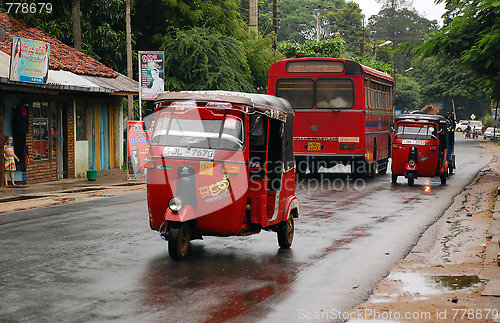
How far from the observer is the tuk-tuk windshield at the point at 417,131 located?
955 inches

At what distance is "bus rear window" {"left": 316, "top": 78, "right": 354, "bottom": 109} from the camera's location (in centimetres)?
2497

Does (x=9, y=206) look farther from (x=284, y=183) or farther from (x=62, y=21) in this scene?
(x=62, y=21)

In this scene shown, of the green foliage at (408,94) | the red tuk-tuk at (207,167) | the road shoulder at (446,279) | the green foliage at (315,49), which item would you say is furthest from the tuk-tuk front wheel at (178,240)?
the green foliage at (408,94)

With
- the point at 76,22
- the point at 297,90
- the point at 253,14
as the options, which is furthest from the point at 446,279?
the point at 253,14

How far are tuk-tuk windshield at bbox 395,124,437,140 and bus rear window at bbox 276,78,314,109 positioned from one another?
3.18 m

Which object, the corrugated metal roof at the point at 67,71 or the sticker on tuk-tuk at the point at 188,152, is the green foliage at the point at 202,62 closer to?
the corrugated metal roof at the point at 67,71

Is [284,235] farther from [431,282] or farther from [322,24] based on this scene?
[322,24]

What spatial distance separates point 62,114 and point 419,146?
12.9 meters

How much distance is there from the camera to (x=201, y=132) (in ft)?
35.9

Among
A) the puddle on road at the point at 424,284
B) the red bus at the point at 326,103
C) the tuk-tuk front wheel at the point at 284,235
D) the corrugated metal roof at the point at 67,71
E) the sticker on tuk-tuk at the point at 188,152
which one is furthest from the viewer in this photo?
the red bus at the point at 326,103

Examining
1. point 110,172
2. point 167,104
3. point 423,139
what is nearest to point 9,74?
point 110,172

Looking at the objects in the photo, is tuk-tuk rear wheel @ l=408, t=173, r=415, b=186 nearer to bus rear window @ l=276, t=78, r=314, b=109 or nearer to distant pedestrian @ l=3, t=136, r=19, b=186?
bus rear window @ l=276, t=78, r=314, b=109

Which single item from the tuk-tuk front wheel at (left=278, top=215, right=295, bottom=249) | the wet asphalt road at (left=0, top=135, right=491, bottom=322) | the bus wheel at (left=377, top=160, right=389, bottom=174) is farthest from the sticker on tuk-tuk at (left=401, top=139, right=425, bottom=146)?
the tuk-tuk front wheel at (left=278, top=215, right=295, bottom=249)

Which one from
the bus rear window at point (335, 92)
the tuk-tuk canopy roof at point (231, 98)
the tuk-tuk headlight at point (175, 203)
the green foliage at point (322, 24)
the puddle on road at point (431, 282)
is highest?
the green foliage at point (322, 24)
